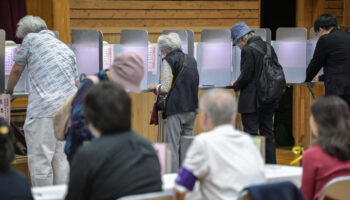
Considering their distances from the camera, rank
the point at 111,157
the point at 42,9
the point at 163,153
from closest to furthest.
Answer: the point at 111,157 → the point at 163,153 → the point at 42,9

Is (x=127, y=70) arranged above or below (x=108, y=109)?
above

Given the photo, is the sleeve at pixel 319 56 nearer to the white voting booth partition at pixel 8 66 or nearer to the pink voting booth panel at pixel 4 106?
the white voting booth partition at pixel 8 66

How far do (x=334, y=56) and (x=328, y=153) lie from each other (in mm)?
2902

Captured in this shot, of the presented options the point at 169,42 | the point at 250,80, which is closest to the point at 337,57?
the point at 250,80

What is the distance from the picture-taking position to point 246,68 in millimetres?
5539

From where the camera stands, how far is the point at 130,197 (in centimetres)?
230

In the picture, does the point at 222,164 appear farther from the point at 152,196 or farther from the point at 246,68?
the point at 246,68

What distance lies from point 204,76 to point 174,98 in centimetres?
119

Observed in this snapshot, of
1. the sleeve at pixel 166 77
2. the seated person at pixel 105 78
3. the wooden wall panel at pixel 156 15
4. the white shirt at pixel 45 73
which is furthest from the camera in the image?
the wooden wall panel at pixel 156 15

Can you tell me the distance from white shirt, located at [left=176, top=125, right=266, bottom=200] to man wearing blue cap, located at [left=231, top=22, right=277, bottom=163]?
9.34 feet

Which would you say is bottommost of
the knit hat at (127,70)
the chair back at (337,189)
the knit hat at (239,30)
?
the chair back at (337,189)

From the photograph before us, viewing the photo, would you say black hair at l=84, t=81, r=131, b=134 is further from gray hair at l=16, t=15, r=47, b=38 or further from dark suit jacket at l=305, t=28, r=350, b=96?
dark suit jacket at l=305, t=28, r=350, b=96

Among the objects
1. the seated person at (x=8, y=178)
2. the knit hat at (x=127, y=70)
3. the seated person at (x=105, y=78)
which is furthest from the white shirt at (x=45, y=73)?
the seated person at (x=8, y=178)

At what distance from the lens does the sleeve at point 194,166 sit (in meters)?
2.66
